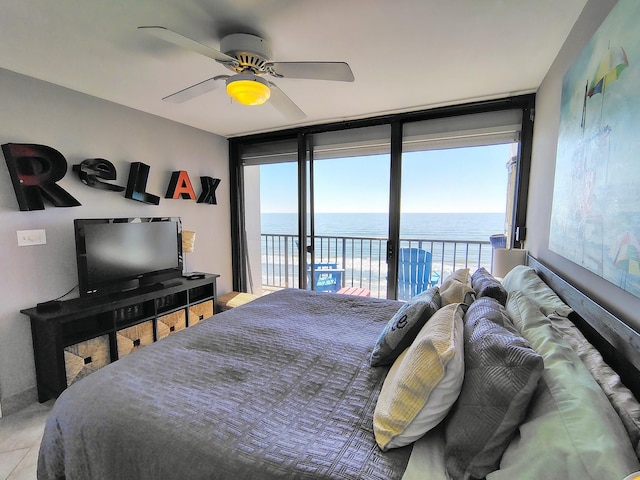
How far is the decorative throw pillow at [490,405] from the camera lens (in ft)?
2.48

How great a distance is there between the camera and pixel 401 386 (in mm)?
945

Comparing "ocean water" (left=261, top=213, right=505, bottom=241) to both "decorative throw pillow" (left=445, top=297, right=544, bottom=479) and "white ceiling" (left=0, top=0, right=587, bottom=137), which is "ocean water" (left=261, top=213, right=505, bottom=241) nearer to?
"white ceiling" (left=0, top=0, right=587, bottom=137)

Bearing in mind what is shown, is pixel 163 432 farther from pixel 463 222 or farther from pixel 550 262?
pixel 463 222

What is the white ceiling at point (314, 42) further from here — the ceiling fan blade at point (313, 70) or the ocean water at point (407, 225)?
the ocean water at point (407, 225)

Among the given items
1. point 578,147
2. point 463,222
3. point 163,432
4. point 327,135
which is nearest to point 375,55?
point 578,147

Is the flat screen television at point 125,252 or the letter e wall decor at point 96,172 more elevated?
the letter e wall decor at point 96,172

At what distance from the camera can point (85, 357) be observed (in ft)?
7.23

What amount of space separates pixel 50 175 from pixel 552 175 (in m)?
3.52

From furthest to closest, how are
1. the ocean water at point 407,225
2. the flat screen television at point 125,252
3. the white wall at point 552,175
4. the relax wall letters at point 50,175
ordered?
1. the ocean water at point 407,225
2. the flat screen television at point 125,252
3. the relax wall letters at point 50,175
4. the white wall at point 552,175

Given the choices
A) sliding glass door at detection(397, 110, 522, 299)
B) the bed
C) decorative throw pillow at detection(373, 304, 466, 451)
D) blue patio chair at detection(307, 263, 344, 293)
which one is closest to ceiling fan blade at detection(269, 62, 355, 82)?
the bed

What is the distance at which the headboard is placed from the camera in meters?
0.80

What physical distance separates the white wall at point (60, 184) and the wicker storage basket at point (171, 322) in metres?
0.78

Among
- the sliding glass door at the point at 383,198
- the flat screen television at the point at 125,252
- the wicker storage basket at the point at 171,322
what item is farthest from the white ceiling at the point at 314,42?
the wicker storage basket at the point at 171,322

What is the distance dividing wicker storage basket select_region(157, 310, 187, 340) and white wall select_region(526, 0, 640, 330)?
3060mm
